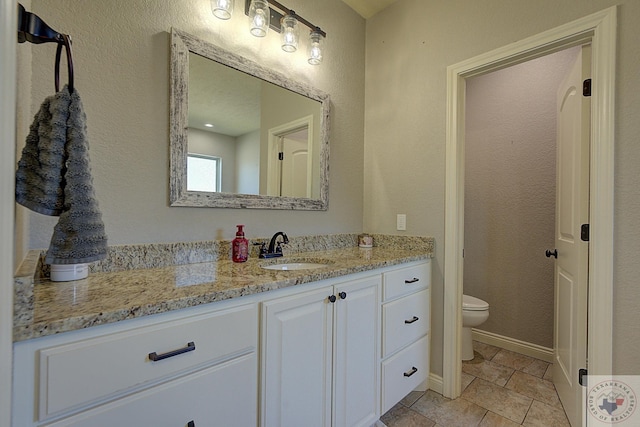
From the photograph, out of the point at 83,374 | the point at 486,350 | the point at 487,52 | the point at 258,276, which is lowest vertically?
the point at 486,350

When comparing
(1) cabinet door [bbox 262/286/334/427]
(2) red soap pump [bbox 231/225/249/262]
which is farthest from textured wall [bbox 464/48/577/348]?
(2) red soap pump [bbox 231/225/249/262]

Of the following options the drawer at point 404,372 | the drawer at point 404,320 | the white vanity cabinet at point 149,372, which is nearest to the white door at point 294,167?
the drawer at point 404,320

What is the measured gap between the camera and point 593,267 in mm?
1383

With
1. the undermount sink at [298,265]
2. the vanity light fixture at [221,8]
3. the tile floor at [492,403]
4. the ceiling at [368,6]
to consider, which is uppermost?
the ceiling at [368,6]

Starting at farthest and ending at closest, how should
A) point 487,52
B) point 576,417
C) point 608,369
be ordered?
point 487,52 → point 576,417 → point 608,369

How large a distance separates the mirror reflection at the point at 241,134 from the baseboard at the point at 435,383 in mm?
1320

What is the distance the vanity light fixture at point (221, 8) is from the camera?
1435mm

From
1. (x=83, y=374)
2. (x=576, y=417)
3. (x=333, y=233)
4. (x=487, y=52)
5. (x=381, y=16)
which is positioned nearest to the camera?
(x=83, y=374)

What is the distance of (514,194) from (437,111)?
3.81ft

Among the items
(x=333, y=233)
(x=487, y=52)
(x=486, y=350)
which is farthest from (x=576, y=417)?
(x=487, y=52)

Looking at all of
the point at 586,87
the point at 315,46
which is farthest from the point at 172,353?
the point at 586,87

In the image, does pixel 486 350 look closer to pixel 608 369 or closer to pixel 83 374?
pixel 608 369

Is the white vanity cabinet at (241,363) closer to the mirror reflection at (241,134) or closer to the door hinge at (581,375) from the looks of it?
the mirror reflection at (241,134)

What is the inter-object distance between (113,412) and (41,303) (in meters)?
0.32
